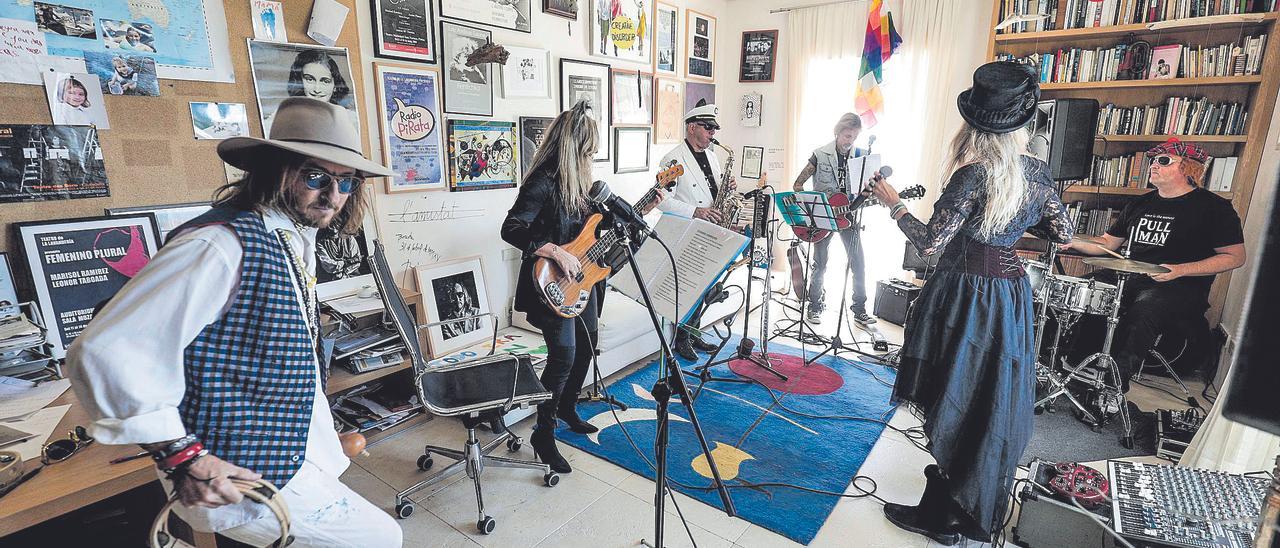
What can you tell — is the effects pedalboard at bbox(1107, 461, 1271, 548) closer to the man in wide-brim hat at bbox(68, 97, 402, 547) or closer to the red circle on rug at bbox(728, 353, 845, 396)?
the red circle on rug at bbox(728, 353, 845, 396)

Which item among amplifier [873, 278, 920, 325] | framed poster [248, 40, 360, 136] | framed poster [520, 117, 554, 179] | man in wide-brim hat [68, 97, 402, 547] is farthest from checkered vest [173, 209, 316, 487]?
amplifier [873, 278, 920, 325]

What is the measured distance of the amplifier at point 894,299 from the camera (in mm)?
4465

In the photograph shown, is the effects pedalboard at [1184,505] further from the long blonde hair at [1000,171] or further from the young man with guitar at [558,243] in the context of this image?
the young man with guitar at [558,243]

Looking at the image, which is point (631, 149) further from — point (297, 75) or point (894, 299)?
point (297, 75)

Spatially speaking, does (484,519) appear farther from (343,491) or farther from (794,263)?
(794,263)

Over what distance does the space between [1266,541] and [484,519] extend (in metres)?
2.01

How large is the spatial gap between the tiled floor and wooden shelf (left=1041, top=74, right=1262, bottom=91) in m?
3.12

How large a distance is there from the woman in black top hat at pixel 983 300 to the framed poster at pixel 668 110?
3.13 metres

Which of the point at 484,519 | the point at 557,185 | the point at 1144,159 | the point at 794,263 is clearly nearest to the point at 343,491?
the point at 484,519

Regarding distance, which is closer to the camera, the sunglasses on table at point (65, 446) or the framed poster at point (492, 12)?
the sunglasses on table at point (65, 446)

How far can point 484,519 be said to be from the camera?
210 cm

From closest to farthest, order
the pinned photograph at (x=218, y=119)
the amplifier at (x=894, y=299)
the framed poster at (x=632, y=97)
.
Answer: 1. the pinned photograph at (x=218, y=119)
2. the framed poster at (x=632, y=97)
3. the amplifier at (x=894, y=299)

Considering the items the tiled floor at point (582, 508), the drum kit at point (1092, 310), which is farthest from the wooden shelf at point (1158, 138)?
the tiled floor at point (582, 508)

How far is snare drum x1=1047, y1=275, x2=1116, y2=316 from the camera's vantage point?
282 centimetres
